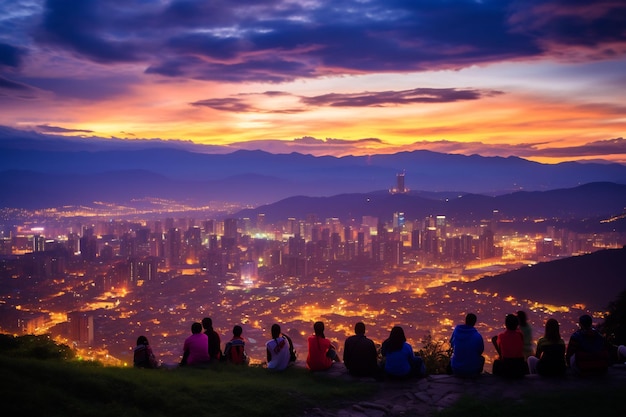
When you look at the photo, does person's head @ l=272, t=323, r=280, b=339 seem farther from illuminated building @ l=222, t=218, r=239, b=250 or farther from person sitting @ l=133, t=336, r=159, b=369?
illuminated building @ l=222, t=218, r=239, b=250

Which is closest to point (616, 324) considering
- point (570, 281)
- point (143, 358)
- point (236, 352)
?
point (236, 352)

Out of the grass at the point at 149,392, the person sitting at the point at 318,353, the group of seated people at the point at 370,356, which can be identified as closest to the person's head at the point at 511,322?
the group of seated people at the point at 370,356

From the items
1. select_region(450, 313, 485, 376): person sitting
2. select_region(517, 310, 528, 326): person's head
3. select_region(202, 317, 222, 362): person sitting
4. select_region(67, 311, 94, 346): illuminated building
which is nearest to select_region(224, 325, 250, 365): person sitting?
select_region(202, 317, 222, 362): person sitting

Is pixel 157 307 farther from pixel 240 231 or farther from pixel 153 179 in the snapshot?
pixel 153 179

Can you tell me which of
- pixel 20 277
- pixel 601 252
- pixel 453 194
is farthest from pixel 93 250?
pixel 453 194

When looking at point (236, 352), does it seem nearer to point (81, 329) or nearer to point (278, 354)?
point (278, 354)
